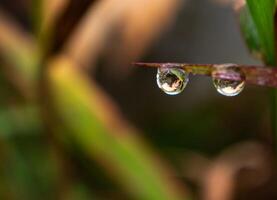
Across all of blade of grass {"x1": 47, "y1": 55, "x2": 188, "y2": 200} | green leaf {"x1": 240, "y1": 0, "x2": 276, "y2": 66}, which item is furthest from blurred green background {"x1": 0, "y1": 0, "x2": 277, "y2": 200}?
green leaf {"x1": 240, "y1": 0, "x2": 276, "y2": 66}

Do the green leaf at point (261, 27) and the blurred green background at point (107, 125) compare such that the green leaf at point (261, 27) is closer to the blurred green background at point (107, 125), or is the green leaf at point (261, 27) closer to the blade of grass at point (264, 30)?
the blade of grass at point (264, 30)

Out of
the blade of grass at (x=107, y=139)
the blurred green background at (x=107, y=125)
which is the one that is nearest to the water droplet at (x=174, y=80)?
the blurred green background at (x=107, y=125)

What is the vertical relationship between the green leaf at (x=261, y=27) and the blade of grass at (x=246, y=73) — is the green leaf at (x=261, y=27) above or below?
above

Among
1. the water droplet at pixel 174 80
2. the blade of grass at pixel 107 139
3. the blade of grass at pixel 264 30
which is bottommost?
the water droplet at pixel 174 80

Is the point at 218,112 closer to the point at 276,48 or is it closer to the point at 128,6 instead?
the point at 128,6

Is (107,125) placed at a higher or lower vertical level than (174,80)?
higher

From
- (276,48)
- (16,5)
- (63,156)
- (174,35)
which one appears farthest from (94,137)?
(16,5)

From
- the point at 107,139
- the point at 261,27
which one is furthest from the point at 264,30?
the point at 107,139

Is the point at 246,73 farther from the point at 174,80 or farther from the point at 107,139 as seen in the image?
the point at 107,139
